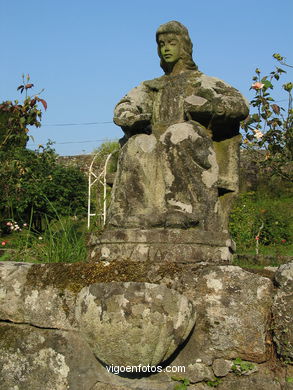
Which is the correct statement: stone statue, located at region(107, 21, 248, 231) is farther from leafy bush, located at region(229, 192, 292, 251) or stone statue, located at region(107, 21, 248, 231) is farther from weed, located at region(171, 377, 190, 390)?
leafy bush, located at region(229, 192, 292, 251)

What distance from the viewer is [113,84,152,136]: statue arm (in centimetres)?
408

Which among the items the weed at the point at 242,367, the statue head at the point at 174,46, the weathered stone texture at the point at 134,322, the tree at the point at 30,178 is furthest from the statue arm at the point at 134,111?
the tree at the point at 30,178

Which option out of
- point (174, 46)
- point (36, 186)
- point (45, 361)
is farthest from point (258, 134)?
point (45, 361)

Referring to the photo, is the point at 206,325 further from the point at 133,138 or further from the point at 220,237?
the point at 133,138

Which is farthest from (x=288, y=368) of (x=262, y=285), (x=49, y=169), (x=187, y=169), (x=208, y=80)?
(x=49, y=169)

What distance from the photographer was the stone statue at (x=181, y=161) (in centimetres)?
386

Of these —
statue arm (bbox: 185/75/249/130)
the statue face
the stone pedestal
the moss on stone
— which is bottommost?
the moss on stone

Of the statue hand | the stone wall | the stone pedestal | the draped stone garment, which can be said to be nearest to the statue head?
the draped stone garment

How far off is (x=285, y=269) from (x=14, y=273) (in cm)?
178

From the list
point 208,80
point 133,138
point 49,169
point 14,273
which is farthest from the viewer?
point 49,169

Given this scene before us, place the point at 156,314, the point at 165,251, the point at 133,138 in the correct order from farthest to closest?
the point at 133,138 → the point at 165,251 → the point at 156,314

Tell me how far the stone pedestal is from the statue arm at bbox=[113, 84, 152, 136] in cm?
88

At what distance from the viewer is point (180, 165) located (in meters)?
3.92

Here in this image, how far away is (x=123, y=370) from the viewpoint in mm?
3197
